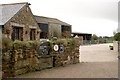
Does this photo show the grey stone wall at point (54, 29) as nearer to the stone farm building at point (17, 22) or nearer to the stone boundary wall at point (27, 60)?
the stone farm building at point (17, 22)

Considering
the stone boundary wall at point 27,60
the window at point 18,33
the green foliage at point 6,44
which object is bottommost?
the stone boundary wall at point 27,60

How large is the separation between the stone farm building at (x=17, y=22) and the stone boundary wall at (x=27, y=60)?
6515mm

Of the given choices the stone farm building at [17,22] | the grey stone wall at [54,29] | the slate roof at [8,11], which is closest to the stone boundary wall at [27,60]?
the stone farm building at [17,22]

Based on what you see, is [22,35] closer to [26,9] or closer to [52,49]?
[26,9]

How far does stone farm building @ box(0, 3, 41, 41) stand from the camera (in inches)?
840

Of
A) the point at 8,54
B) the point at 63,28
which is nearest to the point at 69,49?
the point at 8,54

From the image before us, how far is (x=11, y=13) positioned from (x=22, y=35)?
7.03 feet

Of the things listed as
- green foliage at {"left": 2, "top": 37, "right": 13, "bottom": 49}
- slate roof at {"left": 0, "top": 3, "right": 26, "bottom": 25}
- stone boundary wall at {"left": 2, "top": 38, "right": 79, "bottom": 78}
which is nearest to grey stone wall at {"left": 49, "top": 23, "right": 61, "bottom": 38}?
slate roof at {"left": 0, "top": 3, "right": 26, "bottom": 25}

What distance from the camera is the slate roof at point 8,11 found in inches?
855

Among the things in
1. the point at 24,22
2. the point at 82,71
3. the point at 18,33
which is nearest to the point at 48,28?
the point at 24,22

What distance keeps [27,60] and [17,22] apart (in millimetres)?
10436

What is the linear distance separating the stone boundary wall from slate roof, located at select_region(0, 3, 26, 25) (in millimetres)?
7104

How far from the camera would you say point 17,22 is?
2273 centimetres

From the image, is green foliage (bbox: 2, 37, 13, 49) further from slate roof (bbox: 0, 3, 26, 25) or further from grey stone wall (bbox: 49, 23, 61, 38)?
grey stone wall (bbox: 49, 23, 61, 38)
